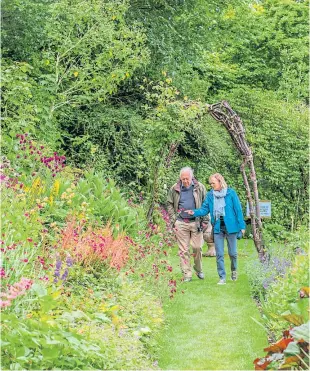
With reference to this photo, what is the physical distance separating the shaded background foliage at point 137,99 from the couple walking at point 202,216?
99cm

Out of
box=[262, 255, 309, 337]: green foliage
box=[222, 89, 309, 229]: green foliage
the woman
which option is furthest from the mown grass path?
box=[222, 89, 309, 229]: green foliage

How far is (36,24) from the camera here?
15141 mm

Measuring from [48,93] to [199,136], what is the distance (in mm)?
4207

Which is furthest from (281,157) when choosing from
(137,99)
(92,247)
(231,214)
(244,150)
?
(92,247)

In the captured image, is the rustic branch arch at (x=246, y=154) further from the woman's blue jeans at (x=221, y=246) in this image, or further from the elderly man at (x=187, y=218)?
the elderly man at (x=187, y=218)

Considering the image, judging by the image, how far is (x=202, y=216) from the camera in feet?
38.8

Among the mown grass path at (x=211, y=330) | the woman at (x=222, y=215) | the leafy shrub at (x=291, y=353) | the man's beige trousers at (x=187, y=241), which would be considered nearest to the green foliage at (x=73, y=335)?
the mown grass path at (x=211, y=330)

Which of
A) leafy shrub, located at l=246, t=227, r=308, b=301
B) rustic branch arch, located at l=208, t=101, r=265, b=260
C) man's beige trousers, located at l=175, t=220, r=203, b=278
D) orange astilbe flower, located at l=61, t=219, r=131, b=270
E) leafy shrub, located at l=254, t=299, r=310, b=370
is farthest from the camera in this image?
rustic branch arch, located at l=208, t=101, r=265, b=260

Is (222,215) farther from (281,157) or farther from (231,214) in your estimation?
(281,157)

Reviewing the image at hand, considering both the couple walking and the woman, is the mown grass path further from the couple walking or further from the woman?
the woman

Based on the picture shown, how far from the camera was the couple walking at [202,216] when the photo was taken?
442 inches

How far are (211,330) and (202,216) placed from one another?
3764mm

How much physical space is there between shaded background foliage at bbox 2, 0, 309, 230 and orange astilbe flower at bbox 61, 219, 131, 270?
2.49m

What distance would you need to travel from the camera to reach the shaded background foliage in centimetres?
1281
